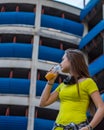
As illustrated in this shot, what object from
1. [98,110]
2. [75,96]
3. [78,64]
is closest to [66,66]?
[78,64]

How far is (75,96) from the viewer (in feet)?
12.0

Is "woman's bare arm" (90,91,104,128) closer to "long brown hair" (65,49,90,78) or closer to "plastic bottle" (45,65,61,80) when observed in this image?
"long brown hair" (65,49,90,78)

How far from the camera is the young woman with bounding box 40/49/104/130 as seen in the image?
3502 mm

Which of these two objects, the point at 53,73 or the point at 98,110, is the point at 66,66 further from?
the point at 98,110

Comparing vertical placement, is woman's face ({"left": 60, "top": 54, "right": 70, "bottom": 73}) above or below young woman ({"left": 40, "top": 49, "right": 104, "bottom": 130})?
above

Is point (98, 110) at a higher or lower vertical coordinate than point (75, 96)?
lower

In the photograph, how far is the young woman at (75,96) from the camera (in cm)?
350

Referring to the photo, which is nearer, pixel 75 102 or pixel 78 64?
pixel 75 102

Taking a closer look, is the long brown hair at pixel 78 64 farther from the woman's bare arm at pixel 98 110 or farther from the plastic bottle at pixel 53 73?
the woman's bare arm at pixel 98 110

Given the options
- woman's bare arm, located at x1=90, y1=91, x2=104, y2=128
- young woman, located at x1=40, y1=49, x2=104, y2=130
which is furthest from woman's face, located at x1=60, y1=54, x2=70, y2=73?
woman's bare arm, located at x1=90, y1=91, x2=104, y2=128

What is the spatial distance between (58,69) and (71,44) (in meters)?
27.5

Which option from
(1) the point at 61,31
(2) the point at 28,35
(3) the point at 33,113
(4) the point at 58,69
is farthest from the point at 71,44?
(4) the point at 58,69

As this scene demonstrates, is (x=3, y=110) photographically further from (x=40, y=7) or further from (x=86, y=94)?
(x=86, y=94)

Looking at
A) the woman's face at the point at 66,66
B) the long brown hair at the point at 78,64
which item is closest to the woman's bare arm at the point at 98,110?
the long brown hair at the point at 78,64
